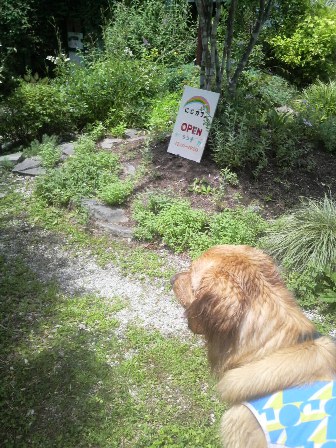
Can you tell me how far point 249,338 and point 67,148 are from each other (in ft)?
16.9

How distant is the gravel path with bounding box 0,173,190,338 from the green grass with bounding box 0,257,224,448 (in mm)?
115

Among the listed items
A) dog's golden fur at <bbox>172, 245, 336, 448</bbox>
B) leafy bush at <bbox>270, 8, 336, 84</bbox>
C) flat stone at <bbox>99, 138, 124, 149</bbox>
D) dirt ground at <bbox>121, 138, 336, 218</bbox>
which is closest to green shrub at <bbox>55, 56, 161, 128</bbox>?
flat stone at <bbox>99, 138, 124, 149</bbox>

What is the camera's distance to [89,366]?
10.3 feet

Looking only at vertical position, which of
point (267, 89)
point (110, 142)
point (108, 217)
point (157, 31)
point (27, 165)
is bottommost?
point (108, 217)

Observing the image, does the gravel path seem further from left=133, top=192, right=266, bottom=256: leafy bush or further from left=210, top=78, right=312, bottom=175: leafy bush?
left=210, top=78, right=312, bottom=175: leafy bush

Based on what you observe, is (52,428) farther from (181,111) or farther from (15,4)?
(15,4)

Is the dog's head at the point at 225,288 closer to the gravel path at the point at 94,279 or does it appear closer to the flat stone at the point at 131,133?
the gravel path at the point at 94,279

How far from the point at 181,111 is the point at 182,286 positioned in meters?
3.96

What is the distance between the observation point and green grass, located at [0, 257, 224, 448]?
273 cm

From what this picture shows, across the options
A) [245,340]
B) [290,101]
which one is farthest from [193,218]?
[290,101]

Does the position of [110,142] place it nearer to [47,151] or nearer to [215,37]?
[47,151]

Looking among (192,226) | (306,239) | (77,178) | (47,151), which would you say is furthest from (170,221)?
(47,151)

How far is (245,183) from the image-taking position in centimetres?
512

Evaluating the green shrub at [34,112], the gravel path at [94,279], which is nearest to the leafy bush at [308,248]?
the gravel path at [94,279]
